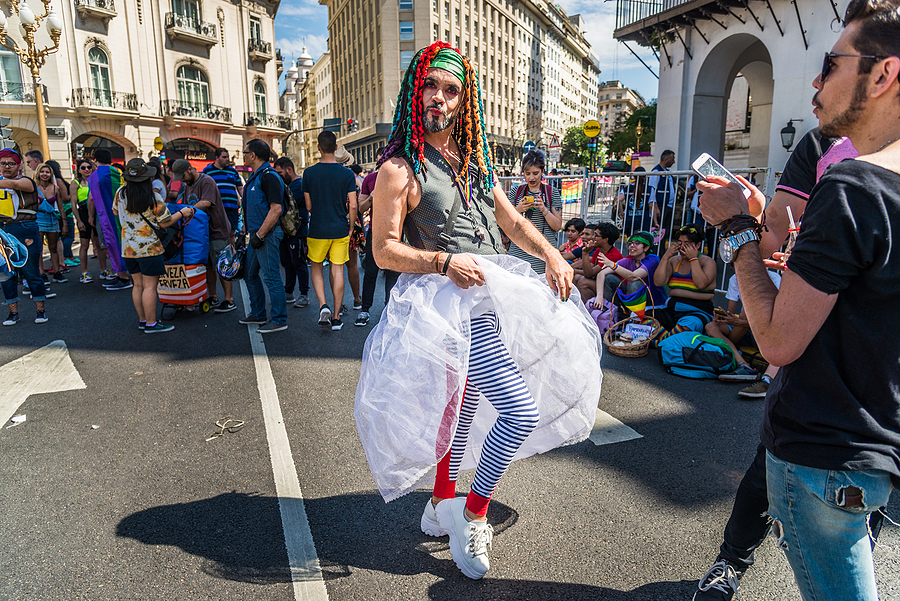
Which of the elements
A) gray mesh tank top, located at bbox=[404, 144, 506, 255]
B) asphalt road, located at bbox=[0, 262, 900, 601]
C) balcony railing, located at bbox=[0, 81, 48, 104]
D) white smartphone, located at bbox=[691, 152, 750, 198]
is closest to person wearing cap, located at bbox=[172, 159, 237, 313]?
asphalt road, located at bbox=[0, 262, 900, 601]

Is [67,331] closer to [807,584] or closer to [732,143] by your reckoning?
[807,584]

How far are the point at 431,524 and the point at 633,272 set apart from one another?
4319mm

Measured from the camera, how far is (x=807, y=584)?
1.46m

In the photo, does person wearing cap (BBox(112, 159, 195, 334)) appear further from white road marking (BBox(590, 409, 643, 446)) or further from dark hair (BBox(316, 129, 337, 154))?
white road marking (BBox(590, 409, 643, 446))

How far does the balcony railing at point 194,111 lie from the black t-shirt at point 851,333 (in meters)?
39.4

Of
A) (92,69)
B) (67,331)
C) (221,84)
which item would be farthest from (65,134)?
(67,331)

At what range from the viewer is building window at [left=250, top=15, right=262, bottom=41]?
134ft

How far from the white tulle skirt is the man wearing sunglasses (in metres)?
1.02

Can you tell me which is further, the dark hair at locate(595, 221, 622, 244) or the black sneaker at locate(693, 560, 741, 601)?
the dark hair at locate(595, 221, 622, 244)

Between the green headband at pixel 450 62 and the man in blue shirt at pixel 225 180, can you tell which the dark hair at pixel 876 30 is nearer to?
the green headband at pixel 450 62

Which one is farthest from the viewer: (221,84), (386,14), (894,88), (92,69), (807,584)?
(386,14)

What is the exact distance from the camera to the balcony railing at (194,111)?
34469 mm

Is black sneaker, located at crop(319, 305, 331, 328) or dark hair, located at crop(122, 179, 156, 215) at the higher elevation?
dark hair, located at crop(122, 179, 156, 215)

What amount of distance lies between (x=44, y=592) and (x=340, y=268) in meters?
4.72
